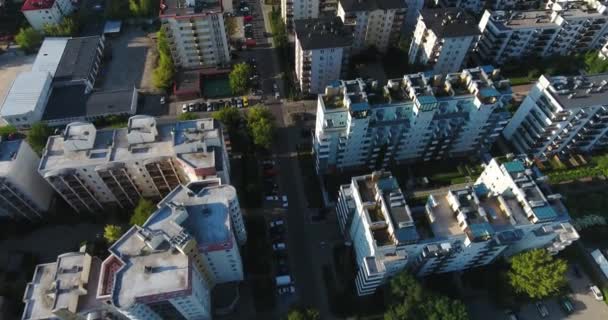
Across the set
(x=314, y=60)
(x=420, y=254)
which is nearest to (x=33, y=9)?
(x=314, y=60)

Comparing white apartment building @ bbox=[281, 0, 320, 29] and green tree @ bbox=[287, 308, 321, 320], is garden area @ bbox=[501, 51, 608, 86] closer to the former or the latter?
white apartment building @ bbox=[281, 0, 320, 29]

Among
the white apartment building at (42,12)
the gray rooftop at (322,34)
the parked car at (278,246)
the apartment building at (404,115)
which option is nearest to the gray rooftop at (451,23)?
the apartment building at (404,115)

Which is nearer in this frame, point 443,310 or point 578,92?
point 443,310

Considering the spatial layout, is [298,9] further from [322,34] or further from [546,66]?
[546,66]

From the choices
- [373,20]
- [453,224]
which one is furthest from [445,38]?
[453,224]

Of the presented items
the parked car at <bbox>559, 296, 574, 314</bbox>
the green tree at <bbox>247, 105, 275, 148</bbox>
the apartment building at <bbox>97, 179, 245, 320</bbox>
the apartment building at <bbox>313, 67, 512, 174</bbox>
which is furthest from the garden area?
the apartment building at <bbox>97, 179, 245, 320</bbox>

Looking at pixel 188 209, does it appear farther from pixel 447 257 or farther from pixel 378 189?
pixel 447 257

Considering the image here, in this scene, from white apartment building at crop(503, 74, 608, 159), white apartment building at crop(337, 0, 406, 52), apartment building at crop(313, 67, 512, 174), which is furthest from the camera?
white apartment building at crop(337, 0, 406, 52)
